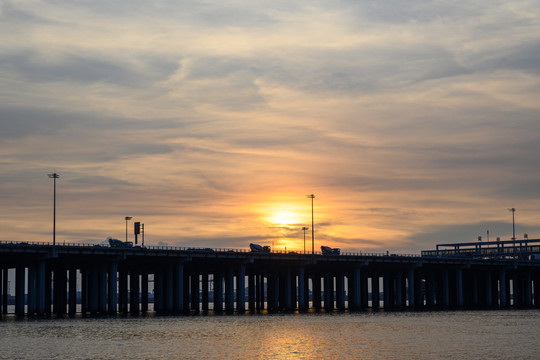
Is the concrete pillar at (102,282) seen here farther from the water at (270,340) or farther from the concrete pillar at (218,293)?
the water at (270,340)

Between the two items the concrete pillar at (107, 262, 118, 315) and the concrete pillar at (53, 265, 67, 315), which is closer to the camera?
the concrete pillar at (107, 262, 118, 315)

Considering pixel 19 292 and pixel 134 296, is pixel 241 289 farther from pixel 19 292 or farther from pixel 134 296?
pixel 19 292

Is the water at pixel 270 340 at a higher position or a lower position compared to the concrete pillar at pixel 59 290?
lower

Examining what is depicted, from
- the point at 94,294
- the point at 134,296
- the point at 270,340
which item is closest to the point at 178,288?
the point at 94,294


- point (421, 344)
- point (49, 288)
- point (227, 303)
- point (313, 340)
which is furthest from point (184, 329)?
point (227, 303)

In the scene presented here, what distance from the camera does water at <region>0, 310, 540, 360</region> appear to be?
8050 centimetres

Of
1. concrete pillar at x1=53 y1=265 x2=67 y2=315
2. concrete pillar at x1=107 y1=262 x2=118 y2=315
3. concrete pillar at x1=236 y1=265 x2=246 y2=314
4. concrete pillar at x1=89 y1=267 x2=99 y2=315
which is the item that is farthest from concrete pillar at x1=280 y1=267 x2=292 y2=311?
concrete pillar at x1=89 y1=267 x2=99 y2=315

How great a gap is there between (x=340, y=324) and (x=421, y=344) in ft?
132

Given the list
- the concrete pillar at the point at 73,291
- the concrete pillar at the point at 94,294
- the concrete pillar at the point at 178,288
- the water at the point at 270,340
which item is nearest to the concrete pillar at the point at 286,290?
the concrete pillar at the point at 178,288

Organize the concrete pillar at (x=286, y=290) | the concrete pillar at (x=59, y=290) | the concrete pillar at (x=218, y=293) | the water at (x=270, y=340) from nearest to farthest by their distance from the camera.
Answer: the water at (x=270, y=340) → the concrete pillar at (x=59, y=290) → the concrete pillar at (x=218, y=293) → the concrete pillar at (x=286, y=290)

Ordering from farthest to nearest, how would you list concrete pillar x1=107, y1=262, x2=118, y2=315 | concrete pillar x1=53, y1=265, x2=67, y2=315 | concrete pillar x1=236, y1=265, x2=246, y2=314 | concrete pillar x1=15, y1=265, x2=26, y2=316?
concrete pillar x1=236, y1=265, x2=246, y2=314
concrete pillar x1=53, y1=265, x2=67, y2=315
concrete pillar x1=107, y1=262, x2=118, y2=315
concrete pillar x1=15, y1=265, x2=26, y2=316

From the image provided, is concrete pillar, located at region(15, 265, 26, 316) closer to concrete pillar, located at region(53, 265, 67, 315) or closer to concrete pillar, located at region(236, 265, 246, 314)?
concrete pillar, located at region(53, 265, 67, 315)

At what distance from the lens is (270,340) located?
3826 inches

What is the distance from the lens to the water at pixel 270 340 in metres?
80.5
